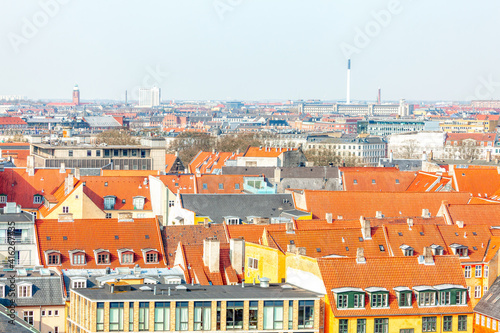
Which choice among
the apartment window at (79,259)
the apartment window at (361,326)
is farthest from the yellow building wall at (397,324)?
the apartment window at (79,259)

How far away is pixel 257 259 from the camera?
57406mm

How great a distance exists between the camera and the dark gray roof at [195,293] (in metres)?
46.2

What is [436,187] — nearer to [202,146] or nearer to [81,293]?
[81,293]

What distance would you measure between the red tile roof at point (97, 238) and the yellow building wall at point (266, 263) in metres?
6.90

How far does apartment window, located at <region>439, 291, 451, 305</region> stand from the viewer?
50.4 m

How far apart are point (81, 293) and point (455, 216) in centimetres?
3126

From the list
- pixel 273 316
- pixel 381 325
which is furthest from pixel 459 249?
pixel 273 316

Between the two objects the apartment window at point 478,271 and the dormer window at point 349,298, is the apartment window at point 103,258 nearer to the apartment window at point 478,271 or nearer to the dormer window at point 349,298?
the dormer window at point 349,298

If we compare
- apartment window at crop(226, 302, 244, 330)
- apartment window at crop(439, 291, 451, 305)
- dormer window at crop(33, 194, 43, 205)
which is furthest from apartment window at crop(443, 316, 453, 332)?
dormer window at crop(33, 194, 43, 205)

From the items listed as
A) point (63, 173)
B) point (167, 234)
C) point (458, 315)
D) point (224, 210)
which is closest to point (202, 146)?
point (63, 173)

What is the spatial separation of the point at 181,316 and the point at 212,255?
12276 mm

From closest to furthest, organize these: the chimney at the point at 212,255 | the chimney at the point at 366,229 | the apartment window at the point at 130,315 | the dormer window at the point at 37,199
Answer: the apartment window at the point at 130,315 → the chimney at the point at 212,255 → the chimney at the point at 366,229 → the dormer window at the point at 37,199

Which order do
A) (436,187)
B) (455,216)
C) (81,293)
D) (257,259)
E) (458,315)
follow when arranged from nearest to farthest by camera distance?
(81,293), (458,315), (257,259), (455,216), (436,187)

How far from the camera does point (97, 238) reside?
6366 centimetres
